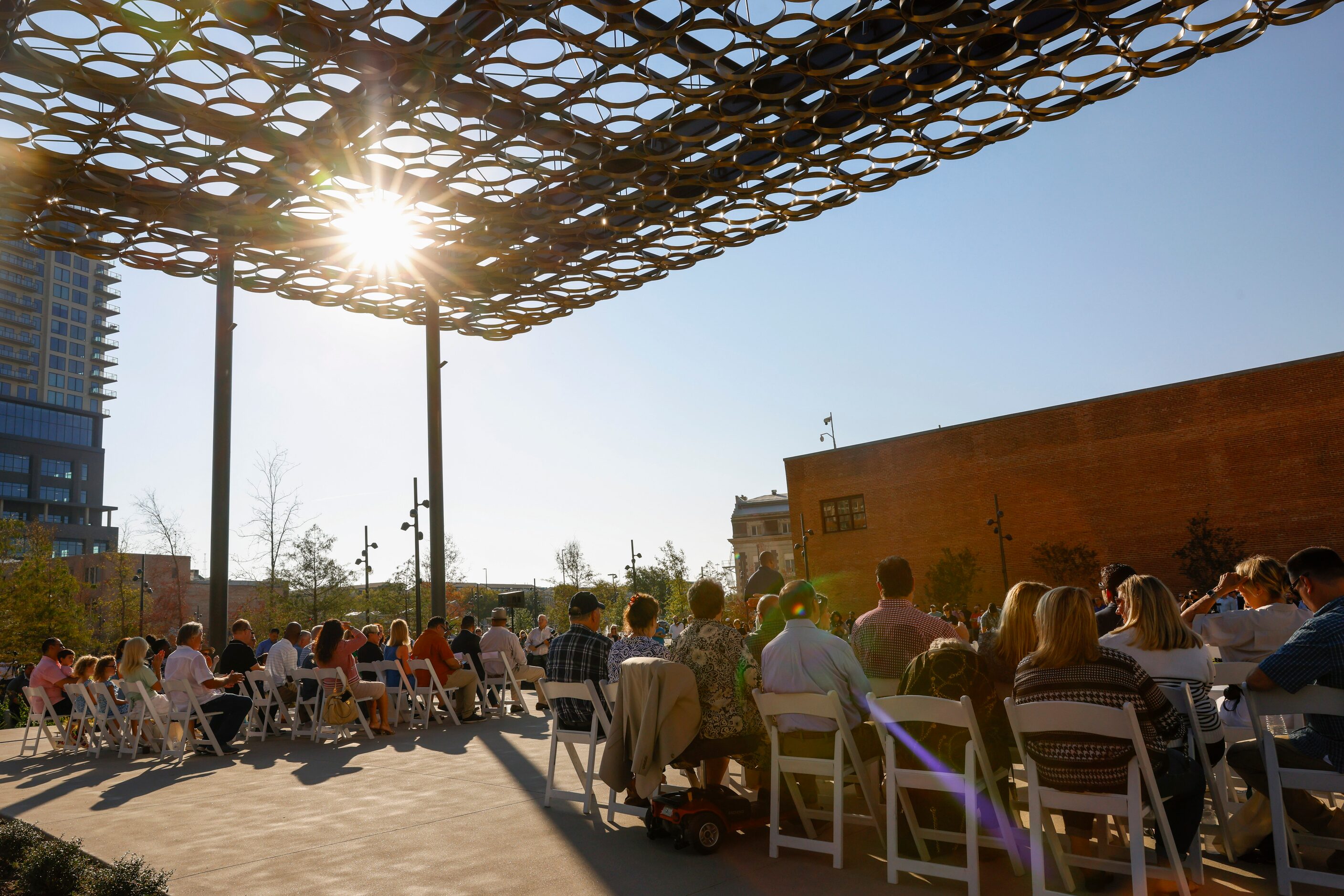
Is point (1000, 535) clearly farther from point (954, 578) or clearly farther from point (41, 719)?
point (41, 719)

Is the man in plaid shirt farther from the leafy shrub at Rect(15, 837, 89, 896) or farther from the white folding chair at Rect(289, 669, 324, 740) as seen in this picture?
the white folding chair at Rect(289, 669, 324, 740)

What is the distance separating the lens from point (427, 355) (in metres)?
21.1

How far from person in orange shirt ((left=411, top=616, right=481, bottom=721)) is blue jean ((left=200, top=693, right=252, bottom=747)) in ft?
7.43

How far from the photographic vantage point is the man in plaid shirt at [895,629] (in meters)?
5.62

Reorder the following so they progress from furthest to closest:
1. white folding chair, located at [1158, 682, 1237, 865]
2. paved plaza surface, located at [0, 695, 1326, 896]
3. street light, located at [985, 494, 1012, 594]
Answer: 1. street light, located at [985, 494, 1012, 594]
2. paved plaza surface, located at [0, 695, 1326, 896]
3. white folding chair, located at [1158, 682, 1237, 865]

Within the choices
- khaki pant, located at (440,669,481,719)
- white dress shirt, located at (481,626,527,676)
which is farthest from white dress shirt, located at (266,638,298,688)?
white dress shirt, located at (481,626,527,676)

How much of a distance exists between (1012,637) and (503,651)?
408 inches

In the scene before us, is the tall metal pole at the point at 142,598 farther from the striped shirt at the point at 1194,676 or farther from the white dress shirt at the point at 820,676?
the striped shirt at the point at 1194,676

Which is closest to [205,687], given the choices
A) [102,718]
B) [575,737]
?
[102,718]

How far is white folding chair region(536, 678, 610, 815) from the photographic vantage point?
6.23 meters

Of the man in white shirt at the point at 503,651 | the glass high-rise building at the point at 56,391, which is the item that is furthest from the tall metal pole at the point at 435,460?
the glass high-rise building at the point at 56,391

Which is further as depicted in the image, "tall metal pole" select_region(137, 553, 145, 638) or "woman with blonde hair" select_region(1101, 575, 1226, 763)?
"tall metal pole" select_region(137, 553, 145, 638)

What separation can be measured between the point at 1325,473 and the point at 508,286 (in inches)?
1173

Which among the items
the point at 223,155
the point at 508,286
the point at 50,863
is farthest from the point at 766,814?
the point at 508,286
